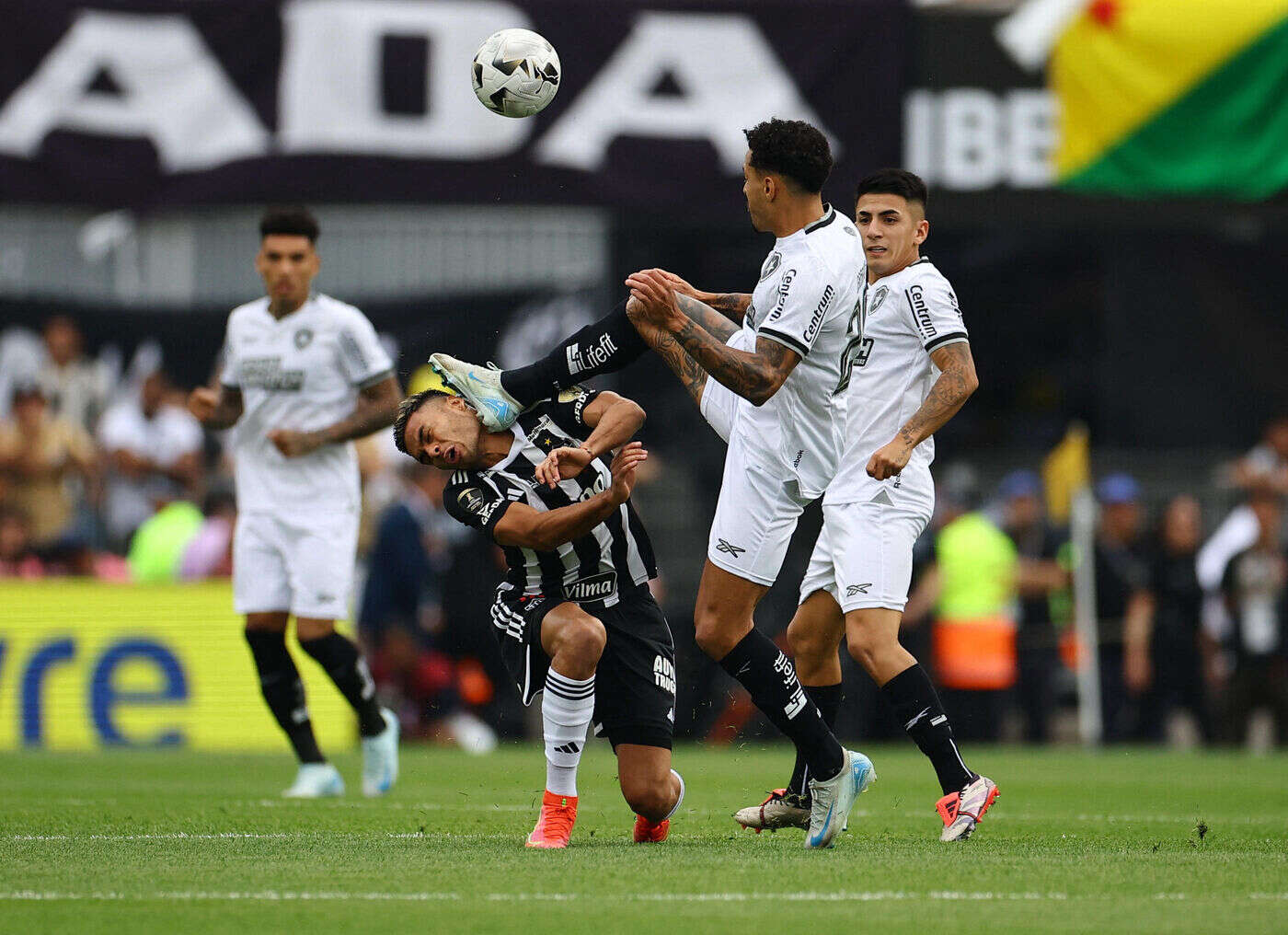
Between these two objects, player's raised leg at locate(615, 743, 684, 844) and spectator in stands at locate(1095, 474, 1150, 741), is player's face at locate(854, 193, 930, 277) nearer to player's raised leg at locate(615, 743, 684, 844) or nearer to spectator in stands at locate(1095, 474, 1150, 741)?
player's raised leg at locate(615, 743, 684, 844)

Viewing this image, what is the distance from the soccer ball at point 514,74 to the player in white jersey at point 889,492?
132 centimetres

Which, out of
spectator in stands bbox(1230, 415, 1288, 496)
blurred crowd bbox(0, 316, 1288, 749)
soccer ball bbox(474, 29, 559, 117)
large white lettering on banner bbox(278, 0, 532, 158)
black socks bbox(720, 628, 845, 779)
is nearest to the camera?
black socks bbox(720, 628, 845, 779)

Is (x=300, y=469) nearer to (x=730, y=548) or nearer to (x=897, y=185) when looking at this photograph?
(x=730, y=548)

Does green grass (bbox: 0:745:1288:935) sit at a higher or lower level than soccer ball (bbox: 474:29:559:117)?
lower

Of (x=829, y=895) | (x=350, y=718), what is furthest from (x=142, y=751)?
(x=829, y=895)


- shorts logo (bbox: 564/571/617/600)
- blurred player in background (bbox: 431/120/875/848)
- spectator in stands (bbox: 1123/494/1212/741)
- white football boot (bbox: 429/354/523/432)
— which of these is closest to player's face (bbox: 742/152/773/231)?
blurred player in background (bbox: 431/120/875/848)

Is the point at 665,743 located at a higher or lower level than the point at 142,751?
higher

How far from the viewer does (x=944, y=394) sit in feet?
24.5

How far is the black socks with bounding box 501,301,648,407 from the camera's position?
23.1 feet

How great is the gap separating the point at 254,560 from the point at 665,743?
348 cm

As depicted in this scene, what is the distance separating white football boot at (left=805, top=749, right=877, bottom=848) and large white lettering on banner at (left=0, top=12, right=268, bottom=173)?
11506mm

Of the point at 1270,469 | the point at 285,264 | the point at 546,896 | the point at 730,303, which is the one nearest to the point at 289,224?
the point at 285,264

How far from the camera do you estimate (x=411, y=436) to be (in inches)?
279

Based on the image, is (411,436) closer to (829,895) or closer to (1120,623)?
(829,895)
